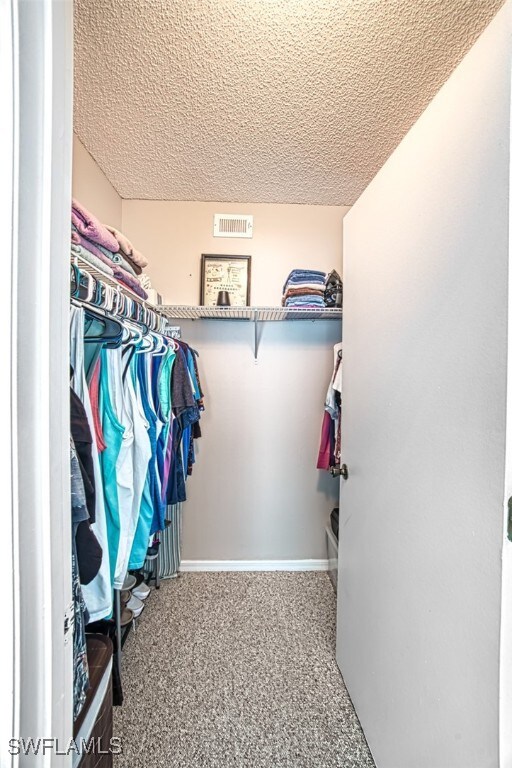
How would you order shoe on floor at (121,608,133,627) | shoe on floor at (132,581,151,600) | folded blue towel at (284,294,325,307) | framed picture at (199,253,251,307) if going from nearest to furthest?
shoe on floor at (121,608,133,627) < shoe on floor at (132,581,151,600) < folded blue towel at (284,294,325,307) < framed picture at (199,253,251,307)

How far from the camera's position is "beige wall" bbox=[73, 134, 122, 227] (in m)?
1.48

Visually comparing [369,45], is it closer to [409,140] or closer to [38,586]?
[409,140]

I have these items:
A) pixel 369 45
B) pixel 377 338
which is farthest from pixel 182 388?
pixel 369 45

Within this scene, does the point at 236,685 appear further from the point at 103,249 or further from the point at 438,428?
the point at 103,249

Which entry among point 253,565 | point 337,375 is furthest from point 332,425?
point 253,565

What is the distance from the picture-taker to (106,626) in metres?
1.29

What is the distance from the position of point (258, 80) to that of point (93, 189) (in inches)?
40.7

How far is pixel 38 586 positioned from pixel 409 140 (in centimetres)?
135

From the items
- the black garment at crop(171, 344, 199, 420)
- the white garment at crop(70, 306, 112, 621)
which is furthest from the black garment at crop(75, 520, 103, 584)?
the black garment at crop(171, 344, 199, 420)

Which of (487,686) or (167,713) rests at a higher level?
(487,686)

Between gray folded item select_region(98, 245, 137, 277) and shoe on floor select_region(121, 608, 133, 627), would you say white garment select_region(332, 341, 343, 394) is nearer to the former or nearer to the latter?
gray folded item select_region(98, 245, 137, 277)

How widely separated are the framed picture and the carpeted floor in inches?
73.7

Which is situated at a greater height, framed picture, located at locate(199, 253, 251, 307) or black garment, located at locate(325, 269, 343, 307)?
framed picture, located at locate(199, 253, 251, 307)

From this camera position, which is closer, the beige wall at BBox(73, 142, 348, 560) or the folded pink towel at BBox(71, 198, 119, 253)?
the folded pink towel at BBox(71, 198, 119, 253)
